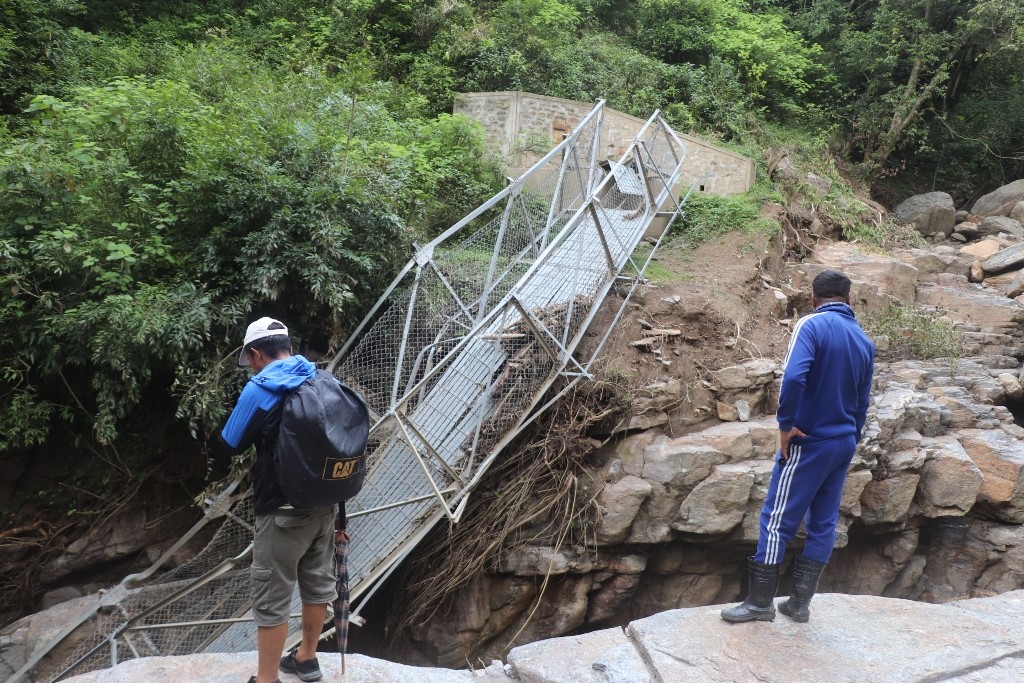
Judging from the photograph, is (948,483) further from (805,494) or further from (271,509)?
(271,509)

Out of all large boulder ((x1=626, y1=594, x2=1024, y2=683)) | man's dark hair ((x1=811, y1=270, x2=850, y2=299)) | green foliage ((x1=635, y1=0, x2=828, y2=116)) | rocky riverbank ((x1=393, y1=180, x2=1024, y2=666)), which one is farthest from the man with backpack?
green foliage ((x1=635, y1=0, x2=828, y2=116))

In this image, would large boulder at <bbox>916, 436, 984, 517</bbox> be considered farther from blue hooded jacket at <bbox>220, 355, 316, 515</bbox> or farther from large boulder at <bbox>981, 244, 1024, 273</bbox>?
Answer: large boulder at <bbox>981, 244, 1024, 273</bbox>

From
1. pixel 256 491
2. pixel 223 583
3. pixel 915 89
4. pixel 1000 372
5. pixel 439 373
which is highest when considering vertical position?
pixel 915 89

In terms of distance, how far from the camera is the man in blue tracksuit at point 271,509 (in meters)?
2.96

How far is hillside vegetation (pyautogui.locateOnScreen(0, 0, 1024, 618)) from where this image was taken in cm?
550

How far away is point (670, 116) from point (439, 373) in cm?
780

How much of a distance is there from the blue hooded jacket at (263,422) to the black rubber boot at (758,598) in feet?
7.32

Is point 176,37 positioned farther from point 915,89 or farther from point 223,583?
point 915,89

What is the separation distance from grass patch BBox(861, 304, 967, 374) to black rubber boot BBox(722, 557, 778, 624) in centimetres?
538

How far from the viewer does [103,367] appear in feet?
17.7

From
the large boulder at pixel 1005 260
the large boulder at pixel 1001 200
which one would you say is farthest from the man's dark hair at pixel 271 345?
the large boulder at pixel 1001 200

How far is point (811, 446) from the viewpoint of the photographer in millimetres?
3508

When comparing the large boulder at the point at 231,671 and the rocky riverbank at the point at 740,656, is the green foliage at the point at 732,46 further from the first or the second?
the large boulder at the point at 231,671

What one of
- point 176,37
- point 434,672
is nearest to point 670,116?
point 176,37
